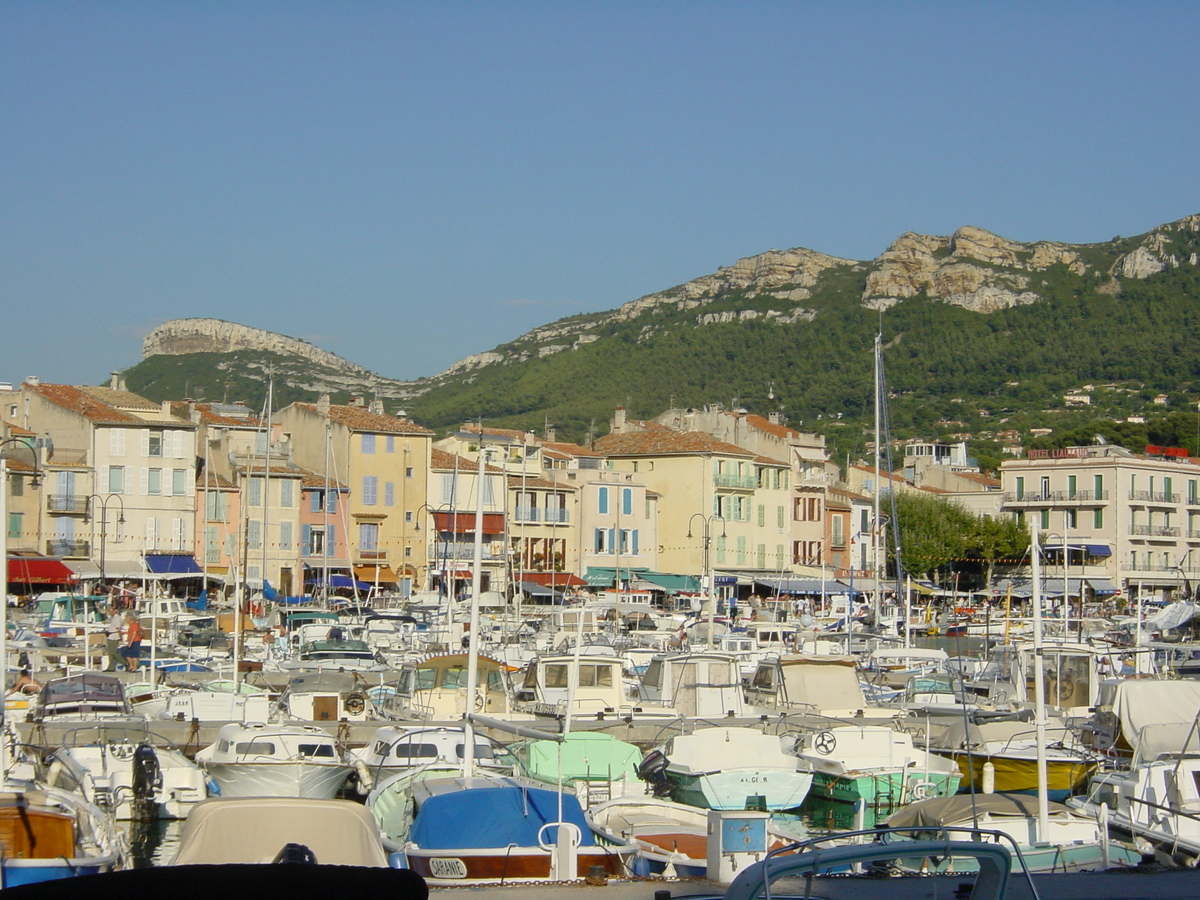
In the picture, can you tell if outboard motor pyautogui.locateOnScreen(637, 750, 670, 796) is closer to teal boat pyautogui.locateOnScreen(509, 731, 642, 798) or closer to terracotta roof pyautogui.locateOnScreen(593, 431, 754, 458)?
teal boat pyautogui.locateOnScreen(509, 731, 642, 798)

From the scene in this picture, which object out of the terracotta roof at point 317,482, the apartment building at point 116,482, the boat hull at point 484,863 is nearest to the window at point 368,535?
the terracotta roof at point 317,482

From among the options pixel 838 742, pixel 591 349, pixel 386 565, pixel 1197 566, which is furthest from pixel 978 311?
pixel 838 742

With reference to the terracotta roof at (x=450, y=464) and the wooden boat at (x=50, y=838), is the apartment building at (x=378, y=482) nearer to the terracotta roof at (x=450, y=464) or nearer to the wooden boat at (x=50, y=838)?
the terracotta roof at (x=450, y=464)

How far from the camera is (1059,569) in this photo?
7844cm

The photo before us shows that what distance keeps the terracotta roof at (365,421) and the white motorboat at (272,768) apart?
4588cm

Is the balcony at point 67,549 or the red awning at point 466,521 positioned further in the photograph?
the red awning at point 466,521

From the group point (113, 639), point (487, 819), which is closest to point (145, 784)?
point (487, 819)

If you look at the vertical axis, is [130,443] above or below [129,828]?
above

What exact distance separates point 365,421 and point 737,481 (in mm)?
19111

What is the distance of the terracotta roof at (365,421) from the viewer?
2670 inches

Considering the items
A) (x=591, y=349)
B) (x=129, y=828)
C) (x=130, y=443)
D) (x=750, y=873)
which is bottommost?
(x=129, y=828)

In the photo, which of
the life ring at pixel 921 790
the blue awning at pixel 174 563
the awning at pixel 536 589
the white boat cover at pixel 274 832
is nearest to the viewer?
the white boat cover at pixel 274 832

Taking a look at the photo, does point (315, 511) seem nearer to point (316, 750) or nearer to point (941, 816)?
point (316, 750)

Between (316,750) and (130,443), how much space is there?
42416 mm
